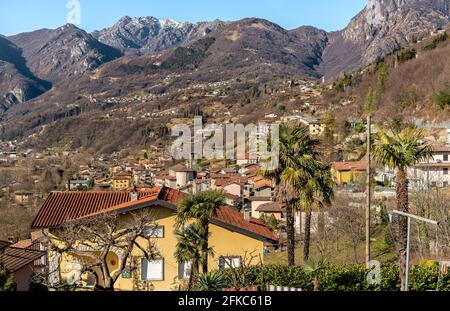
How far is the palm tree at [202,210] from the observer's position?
12938 millimetres

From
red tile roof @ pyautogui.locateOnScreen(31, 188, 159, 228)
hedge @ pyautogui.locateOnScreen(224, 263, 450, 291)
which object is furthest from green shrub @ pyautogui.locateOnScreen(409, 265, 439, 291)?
red tile roof @ pyautogui.locateOnScreen(31, 188, 159, 228)

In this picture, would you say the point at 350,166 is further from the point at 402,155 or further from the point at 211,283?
the point at 211,283

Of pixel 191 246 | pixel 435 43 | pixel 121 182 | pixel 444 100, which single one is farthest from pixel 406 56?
pixel 191 246

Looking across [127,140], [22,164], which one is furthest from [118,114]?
[22,164]

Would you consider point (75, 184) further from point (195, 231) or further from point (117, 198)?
point (195, 231)

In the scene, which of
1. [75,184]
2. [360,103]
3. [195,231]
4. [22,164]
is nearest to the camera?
[195,231]

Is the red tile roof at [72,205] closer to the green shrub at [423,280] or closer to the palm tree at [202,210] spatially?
the palm tree at [202,210]

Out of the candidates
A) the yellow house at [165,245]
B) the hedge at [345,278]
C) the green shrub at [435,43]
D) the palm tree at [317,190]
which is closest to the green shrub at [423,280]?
the hedge at [345,278]

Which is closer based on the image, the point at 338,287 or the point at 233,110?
the point at 338,287

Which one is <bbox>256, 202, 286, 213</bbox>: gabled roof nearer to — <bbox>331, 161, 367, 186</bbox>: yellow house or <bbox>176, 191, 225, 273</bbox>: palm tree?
<bbox>331, 161, 367, 186</bbox>: yellow house

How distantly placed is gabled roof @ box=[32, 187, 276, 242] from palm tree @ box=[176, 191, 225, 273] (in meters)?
2.99

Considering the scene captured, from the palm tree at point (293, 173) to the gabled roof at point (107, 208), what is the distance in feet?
8.01

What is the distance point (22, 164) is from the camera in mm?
108375
